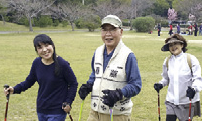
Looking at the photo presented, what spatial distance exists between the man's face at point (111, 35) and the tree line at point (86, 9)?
1634 inches

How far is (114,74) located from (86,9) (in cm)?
4952

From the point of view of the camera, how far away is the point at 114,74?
111 inches

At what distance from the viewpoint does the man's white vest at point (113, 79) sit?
2.82 metres

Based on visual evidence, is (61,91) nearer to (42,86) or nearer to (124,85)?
(42,86)

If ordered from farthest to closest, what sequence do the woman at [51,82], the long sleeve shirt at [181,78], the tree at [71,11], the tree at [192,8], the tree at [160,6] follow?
the tree at [160,6]
the tree at [192,8]
the tree at [71,11]
the long sleeve shirt at [181,78]
the woman at [51,82]

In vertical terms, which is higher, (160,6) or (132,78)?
(160,6)

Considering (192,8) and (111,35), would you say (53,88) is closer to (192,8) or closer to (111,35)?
(111,35)

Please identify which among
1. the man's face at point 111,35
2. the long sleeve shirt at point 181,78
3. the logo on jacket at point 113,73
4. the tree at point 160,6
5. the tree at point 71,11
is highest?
the tree at point 160,6

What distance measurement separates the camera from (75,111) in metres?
6.05

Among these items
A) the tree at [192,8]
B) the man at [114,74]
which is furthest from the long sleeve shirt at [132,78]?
the tree at [192,8]

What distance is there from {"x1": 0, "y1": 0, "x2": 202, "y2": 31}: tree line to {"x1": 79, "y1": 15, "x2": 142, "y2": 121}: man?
41492mm

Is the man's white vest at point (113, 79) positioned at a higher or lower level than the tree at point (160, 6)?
lower

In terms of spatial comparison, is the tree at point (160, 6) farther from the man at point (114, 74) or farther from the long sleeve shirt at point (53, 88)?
the man at point (114, 74)

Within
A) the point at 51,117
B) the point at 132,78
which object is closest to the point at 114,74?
the point at 132,78
